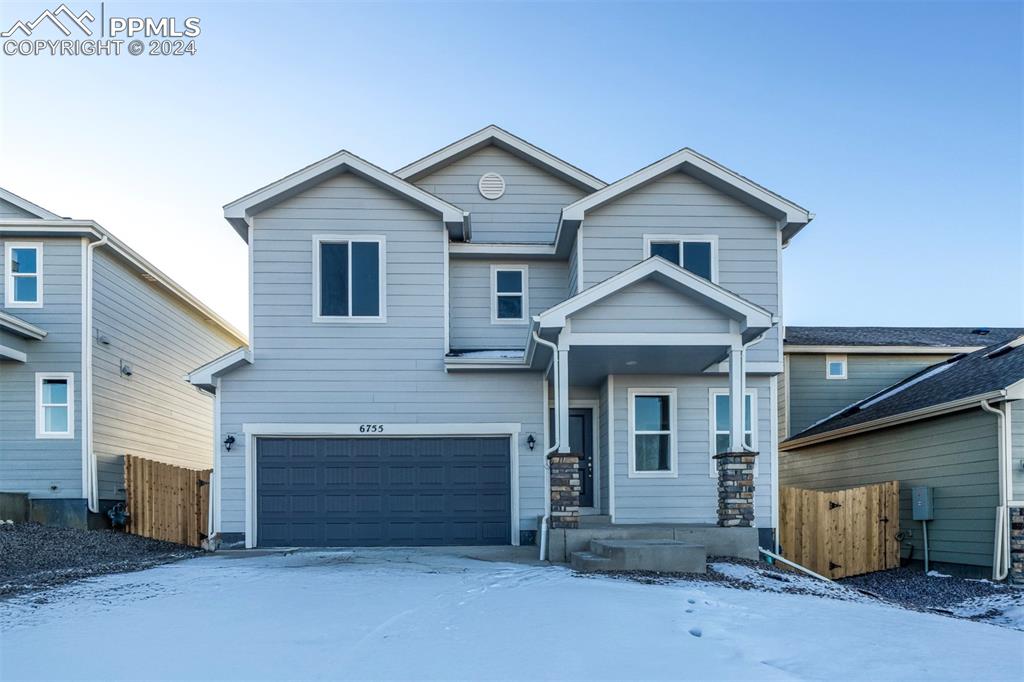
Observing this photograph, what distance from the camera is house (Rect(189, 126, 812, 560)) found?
1365 centimetres

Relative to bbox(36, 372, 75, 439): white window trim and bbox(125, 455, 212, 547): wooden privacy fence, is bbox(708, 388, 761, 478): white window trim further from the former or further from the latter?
bbox(36, 372, 75, 439): white window trim

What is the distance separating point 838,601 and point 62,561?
10112mm

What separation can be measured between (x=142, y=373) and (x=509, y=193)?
28.6ft

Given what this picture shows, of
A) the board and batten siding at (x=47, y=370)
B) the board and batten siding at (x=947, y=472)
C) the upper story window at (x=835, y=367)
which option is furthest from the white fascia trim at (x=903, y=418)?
the board and batten siding at (x=47, y=370)

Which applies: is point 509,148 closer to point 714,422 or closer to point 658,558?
point 714,422

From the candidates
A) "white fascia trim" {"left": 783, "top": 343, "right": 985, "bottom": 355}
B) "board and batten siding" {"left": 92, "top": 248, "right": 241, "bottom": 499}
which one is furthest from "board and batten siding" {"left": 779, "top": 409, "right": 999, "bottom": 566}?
"board and batten siding" {"left": 92, "top": 248, "right": 241, "bottom": 499}

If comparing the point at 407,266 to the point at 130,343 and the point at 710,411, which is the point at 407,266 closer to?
the point at 710,411

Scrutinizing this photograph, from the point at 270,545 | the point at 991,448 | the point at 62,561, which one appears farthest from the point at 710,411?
the point at 62,561

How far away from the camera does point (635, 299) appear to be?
38.6ft

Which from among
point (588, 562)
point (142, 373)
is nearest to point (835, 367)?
point (588, 562)

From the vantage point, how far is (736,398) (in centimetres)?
1190

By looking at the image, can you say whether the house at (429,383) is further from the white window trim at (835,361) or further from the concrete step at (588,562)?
the white window trim at (835,361)

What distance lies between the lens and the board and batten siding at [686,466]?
45.2ft

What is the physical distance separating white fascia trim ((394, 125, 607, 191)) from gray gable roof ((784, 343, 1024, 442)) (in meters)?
6.98
